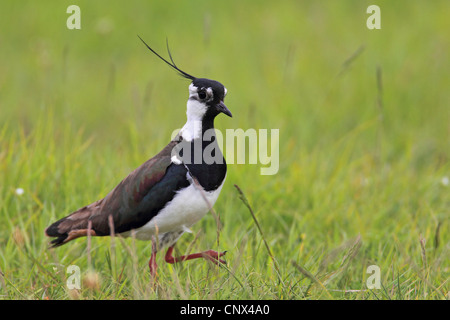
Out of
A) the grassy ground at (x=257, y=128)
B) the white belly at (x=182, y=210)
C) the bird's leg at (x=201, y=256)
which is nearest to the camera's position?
the bird's leg at (x=201, y=256)

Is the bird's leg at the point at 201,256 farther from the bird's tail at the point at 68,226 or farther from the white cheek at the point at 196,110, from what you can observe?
the white cheek at the point at 196,110

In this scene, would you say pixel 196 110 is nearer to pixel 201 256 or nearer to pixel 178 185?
pixel 178 185

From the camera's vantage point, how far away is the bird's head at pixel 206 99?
352 centimetres

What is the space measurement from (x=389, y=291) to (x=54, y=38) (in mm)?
6712

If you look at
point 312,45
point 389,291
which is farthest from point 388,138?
point 389,291

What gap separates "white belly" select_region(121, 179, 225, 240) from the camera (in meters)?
3.49

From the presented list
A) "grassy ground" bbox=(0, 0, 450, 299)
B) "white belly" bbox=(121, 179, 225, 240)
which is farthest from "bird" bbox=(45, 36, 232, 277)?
"grassy ground" bbox=(0, 0, 450, 299)

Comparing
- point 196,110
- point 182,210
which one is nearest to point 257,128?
point 196,110

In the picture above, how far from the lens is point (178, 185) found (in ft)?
11.6

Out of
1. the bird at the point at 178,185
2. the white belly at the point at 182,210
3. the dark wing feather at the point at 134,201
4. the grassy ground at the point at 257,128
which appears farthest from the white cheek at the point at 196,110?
the grassy ground at the point at 257,128

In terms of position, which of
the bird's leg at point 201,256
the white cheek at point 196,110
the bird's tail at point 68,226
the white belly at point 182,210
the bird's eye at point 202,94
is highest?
the bird's eye at point 202,94

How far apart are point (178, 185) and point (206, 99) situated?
0.48 metres

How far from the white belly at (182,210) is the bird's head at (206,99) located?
402mm
